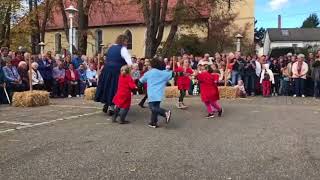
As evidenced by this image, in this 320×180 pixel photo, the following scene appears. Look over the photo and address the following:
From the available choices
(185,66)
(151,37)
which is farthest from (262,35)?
(185,66)

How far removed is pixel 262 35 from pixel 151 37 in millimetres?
74860

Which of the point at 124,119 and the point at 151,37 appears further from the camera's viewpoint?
the point at 151,37

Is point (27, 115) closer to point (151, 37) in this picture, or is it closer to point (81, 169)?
point (81, 169)

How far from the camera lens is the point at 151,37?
1373 inches

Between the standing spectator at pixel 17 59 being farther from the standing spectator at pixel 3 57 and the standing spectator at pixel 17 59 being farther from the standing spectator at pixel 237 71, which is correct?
the standing spectator at pixel 237 71

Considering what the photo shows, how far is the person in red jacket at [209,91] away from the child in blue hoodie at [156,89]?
6.35 feet

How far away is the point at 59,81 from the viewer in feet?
67.2

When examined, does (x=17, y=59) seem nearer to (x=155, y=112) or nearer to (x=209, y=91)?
(x=209, y=91)

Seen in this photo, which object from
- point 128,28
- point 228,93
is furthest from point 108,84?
point 128,28

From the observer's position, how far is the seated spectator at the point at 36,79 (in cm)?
1923

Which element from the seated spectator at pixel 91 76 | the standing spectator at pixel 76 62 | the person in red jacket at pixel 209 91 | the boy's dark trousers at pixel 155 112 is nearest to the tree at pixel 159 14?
the standing spectator at pixel 76 62

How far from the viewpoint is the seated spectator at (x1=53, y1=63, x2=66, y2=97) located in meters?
20.4

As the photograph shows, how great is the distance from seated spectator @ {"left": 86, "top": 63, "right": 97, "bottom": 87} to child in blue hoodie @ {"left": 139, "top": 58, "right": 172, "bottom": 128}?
1017 cm

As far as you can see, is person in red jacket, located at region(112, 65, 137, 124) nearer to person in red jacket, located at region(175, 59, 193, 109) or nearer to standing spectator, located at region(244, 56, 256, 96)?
person in red jacket, located at region(175, 59, 193, 109)
